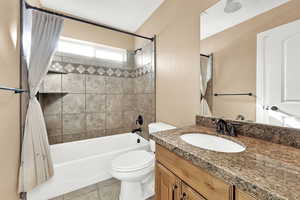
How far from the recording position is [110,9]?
2.03 meters

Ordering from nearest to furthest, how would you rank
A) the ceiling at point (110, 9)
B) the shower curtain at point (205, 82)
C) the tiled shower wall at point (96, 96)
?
the shower curtain at point (205, 82) < the ceiling at point (110, 9) < the tiled shower wall at point (96, 96)

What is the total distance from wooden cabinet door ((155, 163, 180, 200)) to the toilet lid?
46 centimetres

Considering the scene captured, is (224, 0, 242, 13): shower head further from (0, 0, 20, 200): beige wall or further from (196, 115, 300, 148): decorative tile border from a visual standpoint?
(0, 0, 20, 200): beige wall

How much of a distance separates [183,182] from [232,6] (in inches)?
54.9

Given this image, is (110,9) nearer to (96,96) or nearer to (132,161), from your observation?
(96,96)

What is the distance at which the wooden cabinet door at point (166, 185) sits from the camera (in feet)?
2.51

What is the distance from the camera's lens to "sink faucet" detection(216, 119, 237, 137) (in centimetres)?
95

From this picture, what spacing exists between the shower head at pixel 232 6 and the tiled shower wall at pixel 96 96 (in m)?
1.24

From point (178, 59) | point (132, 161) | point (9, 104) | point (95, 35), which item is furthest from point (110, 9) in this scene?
point (132, 161)

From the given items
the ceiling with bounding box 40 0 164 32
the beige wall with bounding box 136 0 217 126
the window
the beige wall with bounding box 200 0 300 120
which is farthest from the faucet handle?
the window

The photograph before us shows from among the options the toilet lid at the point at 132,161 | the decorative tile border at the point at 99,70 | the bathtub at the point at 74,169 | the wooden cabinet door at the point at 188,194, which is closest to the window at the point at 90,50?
the decorative tile border at the point at 99,70

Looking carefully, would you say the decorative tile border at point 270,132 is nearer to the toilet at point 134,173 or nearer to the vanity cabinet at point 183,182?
the vanity cabinet at point 183,182

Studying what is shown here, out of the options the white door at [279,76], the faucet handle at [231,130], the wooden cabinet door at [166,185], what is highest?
the white door at [279,76]

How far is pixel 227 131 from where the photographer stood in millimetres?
980
